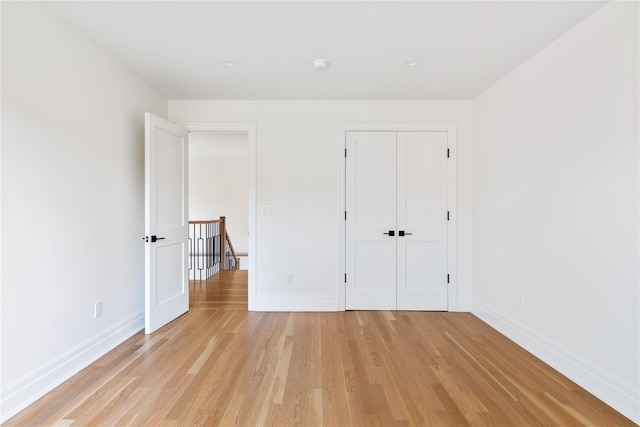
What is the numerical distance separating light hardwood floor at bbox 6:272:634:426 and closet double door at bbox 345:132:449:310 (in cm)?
52

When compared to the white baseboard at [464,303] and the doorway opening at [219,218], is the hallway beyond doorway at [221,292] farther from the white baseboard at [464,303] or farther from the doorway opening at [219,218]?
the white baseboard at [464,303]

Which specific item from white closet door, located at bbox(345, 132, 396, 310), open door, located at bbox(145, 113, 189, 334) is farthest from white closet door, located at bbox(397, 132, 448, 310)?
open door, located at bbox(145, 113, 189, 334)

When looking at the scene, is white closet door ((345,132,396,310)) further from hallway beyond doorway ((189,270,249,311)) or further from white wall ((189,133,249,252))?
white wall ((189,133,249,252))

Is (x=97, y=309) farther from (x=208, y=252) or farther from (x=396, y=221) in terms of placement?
(x=208, y=252)

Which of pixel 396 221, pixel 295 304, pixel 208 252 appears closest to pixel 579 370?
pixel 396 221

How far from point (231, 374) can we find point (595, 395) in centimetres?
238

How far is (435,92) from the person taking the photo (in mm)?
3262

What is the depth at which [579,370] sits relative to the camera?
204 cm

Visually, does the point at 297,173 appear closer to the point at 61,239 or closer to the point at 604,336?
the point at 61,239

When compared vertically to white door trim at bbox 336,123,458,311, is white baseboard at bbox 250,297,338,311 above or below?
below

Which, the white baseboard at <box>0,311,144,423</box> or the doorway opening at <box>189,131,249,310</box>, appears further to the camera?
the doorway opening at <box>189,131,249,310</box>

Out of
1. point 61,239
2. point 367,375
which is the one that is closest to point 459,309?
point 367,375

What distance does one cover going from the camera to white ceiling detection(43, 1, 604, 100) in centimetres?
190

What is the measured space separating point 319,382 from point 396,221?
2024 millimetres
